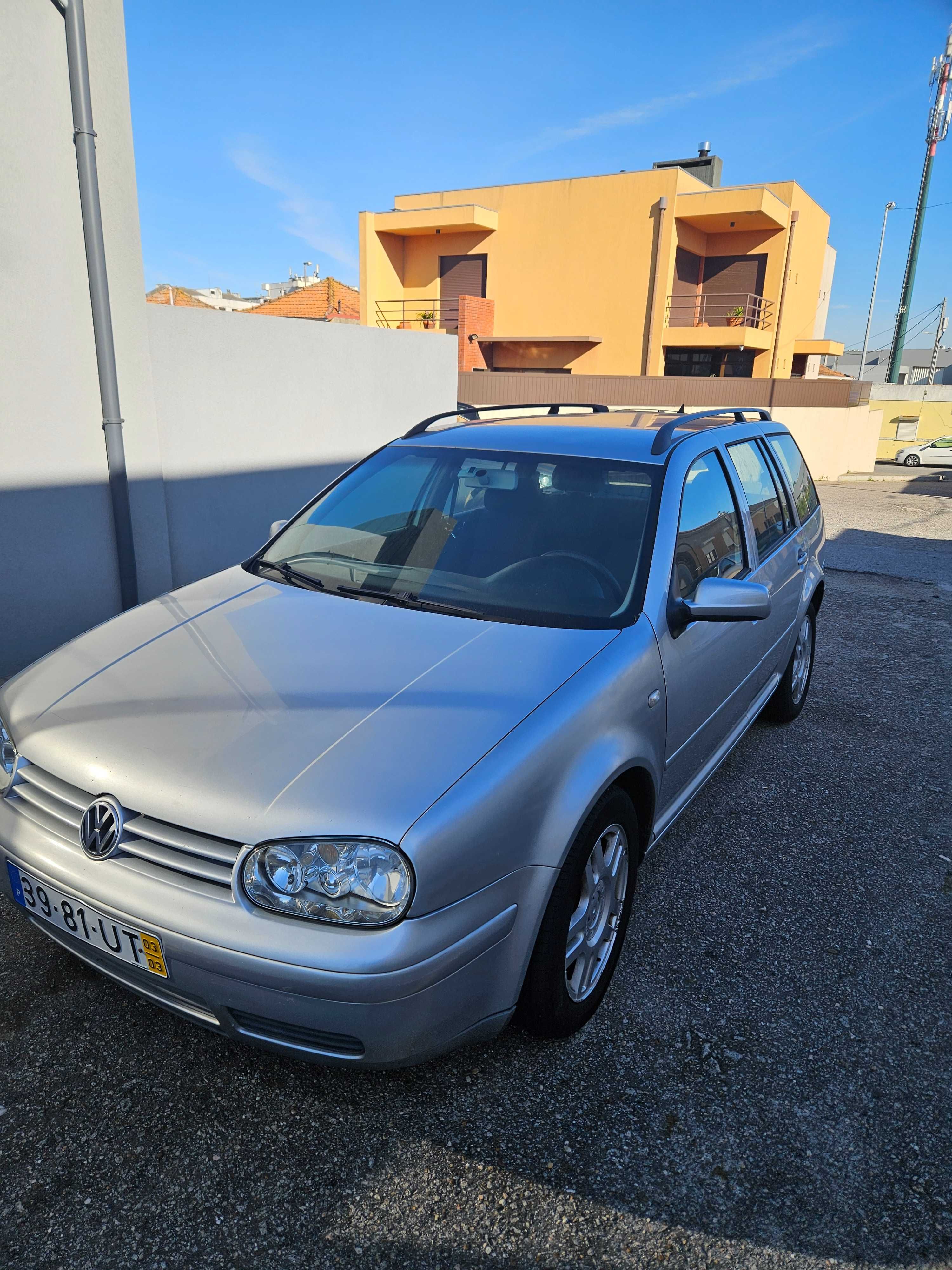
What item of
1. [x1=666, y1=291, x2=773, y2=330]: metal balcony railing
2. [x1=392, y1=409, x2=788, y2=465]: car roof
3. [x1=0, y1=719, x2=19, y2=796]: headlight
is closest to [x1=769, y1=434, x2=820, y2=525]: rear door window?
Result: [x1=392, y1=409, x2=788, y2=465]: car roof

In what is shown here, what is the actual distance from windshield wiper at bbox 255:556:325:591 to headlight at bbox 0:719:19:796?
3.37 feet

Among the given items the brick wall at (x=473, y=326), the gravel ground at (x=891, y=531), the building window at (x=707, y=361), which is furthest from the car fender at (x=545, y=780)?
the building window at (x=707, y=361)

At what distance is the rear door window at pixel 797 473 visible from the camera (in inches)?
178

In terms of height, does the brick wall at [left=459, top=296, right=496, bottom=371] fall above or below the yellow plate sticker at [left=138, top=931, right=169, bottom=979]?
above

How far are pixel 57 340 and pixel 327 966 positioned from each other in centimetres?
451

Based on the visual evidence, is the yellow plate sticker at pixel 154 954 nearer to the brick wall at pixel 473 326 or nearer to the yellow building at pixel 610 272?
the yellow building at pixel 610 272

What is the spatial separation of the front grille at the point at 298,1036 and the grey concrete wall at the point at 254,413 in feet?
15.9

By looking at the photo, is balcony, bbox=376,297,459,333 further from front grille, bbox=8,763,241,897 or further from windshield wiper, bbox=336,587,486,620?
front grille, bbox=8,763,241,897

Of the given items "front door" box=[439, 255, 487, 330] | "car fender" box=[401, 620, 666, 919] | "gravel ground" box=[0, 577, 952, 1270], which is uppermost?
"front door" box=[439, 255, 487, 330]

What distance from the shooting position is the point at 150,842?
195 centimetres

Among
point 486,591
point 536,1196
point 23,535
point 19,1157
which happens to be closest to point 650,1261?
point 536,1196

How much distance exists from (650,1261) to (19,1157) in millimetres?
1451

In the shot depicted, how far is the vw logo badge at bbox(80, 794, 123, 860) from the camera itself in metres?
1.95

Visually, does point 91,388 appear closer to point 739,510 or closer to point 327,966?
point 739,510
